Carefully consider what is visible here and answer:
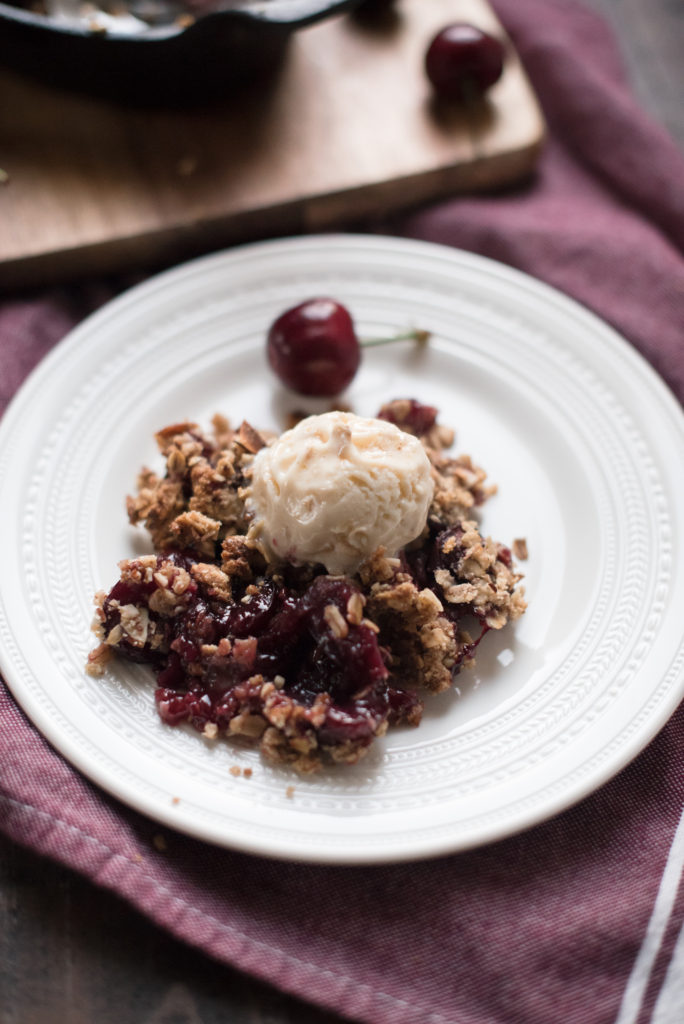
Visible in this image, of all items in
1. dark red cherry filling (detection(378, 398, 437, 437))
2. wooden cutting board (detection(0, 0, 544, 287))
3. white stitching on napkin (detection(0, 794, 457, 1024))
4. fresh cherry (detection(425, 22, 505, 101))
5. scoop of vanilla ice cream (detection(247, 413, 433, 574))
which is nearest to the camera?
white stitching on napkin (detection(0, 794, 457, 1024))

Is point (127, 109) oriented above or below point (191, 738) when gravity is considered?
above

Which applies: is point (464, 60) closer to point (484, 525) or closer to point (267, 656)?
point (484, 525)

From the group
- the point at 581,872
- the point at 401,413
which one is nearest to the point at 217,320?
the point at 401,413

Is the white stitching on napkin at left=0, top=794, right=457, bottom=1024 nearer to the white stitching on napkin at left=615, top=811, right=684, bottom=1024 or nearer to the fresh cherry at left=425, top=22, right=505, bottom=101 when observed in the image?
the white stitching on napkin at left=615, top=811, right=684, bottom=1024

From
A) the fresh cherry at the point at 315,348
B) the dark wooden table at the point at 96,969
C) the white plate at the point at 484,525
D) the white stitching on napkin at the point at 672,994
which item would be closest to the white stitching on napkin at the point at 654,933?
the white stitching on napkin at the point at 672,994

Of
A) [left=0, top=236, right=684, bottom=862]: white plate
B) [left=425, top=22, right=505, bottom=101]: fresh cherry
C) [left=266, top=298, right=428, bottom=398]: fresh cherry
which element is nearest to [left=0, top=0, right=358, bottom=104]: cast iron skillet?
[left=425, top=22, right=505, bottom=101]: fresh cherry

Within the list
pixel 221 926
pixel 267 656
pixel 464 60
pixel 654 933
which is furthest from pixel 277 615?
pixel 464 60

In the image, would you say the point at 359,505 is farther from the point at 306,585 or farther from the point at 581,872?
the point at 581,872

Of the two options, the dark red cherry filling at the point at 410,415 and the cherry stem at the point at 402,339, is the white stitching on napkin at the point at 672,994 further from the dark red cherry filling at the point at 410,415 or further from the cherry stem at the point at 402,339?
the cherry stem at the point at 402,339
